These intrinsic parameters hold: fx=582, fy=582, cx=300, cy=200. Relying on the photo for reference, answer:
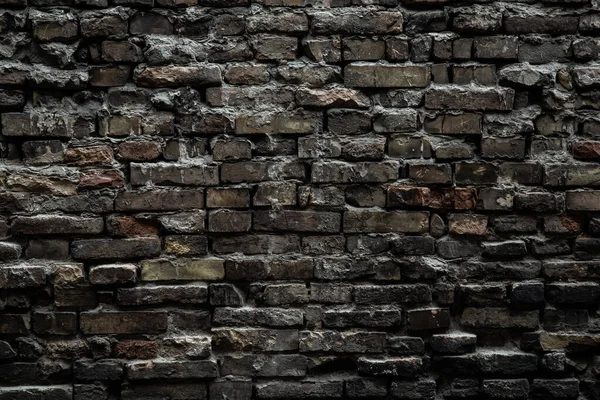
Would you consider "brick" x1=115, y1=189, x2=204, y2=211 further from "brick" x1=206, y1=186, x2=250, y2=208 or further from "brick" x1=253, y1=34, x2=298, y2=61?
"brick" x1=253, y1=34, x2=298, y2=61

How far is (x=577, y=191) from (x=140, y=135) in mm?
1468

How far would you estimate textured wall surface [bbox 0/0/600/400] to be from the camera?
1903 mm

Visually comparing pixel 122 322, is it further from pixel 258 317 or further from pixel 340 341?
pixel 340 341

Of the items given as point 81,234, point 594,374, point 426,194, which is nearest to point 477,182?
point 426,194

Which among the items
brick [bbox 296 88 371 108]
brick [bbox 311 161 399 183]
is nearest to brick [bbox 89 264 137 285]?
brick [bbox 311 161 399 183]

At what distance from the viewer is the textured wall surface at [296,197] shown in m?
1.90

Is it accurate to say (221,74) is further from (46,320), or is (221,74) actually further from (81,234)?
(46,320)

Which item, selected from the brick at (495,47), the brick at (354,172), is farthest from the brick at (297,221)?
the brick at (495,47)

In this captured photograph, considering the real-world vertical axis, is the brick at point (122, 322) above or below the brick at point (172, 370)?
above

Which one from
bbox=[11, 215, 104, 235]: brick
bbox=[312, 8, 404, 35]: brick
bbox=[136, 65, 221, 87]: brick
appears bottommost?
bbox=[11, 215, 104, 235]: brick

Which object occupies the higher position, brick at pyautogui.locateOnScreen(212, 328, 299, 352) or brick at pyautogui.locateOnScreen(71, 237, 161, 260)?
brick at pyautogui.locateOnScreen(71, 237, 161, 260)

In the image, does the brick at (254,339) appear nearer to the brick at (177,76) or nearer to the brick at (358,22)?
the brick at (177,76)

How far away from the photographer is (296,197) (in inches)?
76.2

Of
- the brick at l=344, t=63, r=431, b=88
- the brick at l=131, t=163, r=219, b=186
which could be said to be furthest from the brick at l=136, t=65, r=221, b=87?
the brick at l=344, t=63, r=431, b=88
